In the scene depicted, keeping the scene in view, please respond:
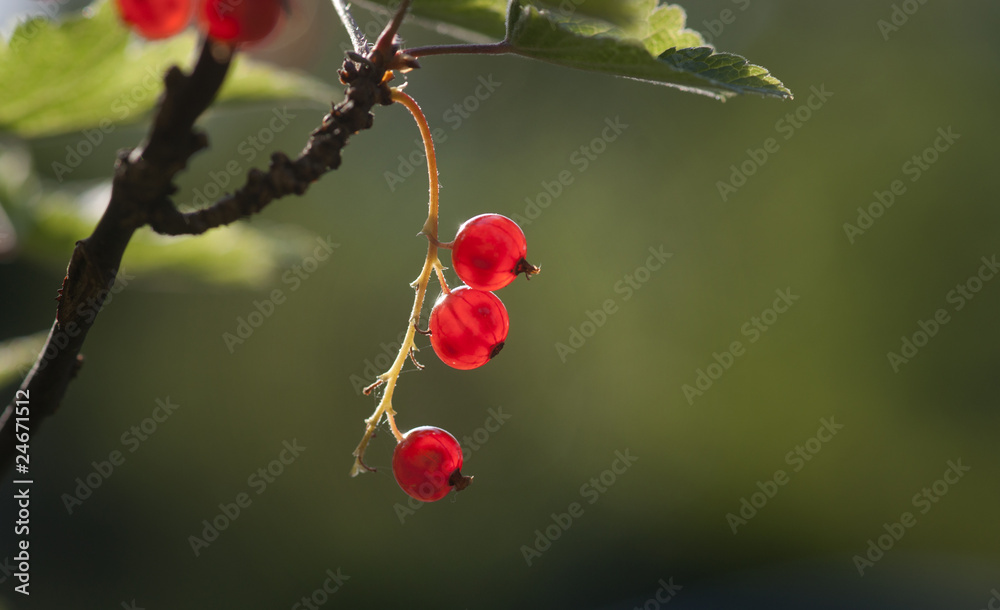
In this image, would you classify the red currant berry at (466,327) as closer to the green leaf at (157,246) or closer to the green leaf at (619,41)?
the green leaf at (619,41)

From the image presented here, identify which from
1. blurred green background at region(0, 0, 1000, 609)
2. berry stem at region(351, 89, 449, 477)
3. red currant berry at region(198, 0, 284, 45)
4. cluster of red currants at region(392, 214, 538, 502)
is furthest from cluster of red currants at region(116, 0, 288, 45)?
blurred green background at region(0, 0, 1000, 609)

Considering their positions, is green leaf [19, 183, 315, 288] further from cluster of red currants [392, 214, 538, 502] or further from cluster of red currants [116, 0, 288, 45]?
cluster of red currants [116, 0, 288, 45]

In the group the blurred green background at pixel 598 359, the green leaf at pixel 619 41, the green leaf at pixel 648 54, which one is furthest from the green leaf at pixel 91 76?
the blurred green background at pixel 598 359

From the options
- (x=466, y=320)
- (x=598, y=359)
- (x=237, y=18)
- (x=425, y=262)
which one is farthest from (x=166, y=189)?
(x=598, y=359)

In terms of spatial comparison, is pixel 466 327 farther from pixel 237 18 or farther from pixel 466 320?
pixel 237 18

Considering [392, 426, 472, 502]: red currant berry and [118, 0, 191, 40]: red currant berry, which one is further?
[392, 426, 472, 502]: red currant berry

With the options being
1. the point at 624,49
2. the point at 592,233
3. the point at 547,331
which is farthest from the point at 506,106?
the point at 624,49
